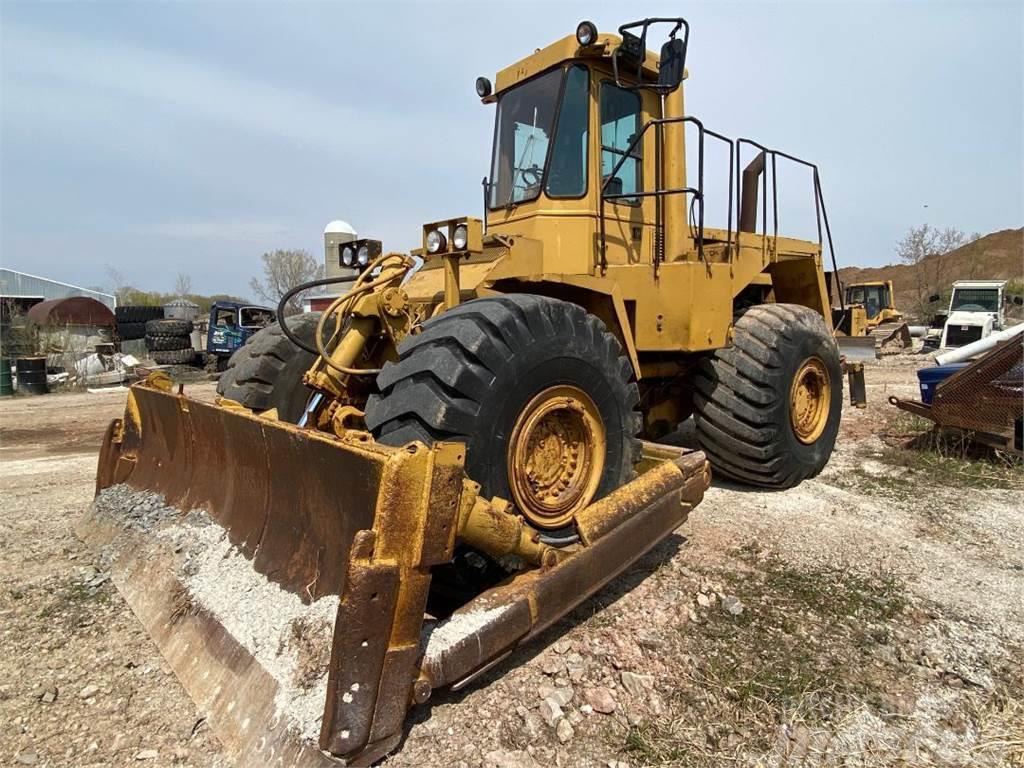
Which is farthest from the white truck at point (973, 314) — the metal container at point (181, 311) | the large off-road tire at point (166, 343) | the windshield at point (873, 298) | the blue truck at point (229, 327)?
the metal container at point (181, 311)

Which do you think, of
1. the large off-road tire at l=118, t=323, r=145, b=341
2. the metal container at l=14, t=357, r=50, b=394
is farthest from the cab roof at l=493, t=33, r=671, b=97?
the large off-road tire at l=118, t=323, r=145, b=341

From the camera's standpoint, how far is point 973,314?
2014 centimetres

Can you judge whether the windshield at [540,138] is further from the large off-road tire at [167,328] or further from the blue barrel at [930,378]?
the large off-road tire at [167,328]

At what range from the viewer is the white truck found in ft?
64.9

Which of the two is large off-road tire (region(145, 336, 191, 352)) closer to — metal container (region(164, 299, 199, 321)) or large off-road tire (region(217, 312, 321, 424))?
metal container (region(164, 299, 199, 321))

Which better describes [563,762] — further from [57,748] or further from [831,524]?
[831,524]

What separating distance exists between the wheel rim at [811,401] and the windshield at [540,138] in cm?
247

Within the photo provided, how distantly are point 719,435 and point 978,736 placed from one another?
2.64m

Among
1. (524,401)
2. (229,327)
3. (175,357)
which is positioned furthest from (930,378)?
(175,357)

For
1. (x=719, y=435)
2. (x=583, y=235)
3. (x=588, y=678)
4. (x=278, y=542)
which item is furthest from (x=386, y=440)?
(x=719, y=435)

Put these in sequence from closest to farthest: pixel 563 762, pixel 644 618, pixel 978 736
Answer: pixel 563 762 < pixel 978 736 < pixel 644 618

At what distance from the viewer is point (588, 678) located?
8.67 feet

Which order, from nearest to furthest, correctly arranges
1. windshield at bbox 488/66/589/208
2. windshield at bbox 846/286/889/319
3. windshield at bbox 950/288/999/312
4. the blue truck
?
windshield at bbox 488/66/589/208 < the blue truck < windshield at bbox 950/288/999/312 < windshield at bbox 846/286/889/319

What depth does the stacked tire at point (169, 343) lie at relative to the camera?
20031mm
